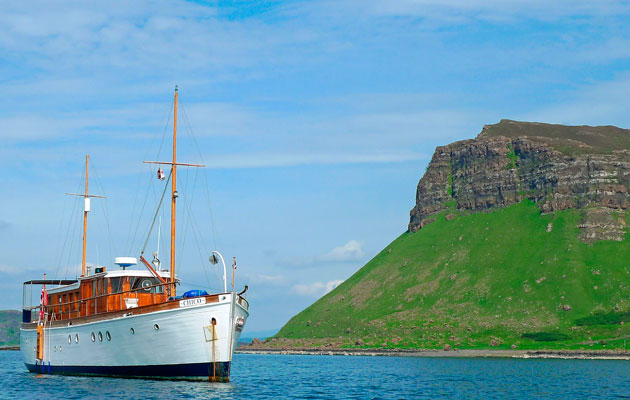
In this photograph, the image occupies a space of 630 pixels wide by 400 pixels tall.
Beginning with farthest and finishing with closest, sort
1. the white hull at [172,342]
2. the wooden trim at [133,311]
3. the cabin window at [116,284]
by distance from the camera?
the cabin window at [116,284], the wooden trim at [133,311], the white hull at [172,342]

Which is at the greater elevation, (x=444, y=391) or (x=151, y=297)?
(x=151, y=297)

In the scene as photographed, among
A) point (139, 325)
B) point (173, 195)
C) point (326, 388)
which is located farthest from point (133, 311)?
point (326, 388)

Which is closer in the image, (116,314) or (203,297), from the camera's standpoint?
(203,297)

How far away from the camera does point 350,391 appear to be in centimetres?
6688

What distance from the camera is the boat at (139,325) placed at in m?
59.0

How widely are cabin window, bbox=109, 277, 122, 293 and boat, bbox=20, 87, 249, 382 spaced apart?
92mm

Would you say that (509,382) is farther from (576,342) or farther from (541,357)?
(576,342)

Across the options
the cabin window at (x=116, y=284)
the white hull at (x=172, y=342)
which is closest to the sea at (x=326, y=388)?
the white hull at (x=172, y=342)

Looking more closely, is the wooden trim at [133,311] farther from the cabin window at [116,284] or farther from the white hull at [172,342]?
the cabin window at [116,284]

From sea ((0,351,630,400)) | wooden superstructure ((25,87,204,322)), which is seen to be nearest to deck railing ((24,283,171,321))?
wooden superstructure ((25,87,204,322))

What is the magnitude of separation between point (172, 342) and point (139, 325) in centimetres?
353

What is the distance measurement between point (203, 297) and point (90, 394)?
428 inches

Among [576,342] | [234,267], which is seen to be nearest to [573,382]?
[234,267]

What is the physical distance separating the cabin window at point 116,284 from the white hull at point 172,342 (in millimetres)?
3891
